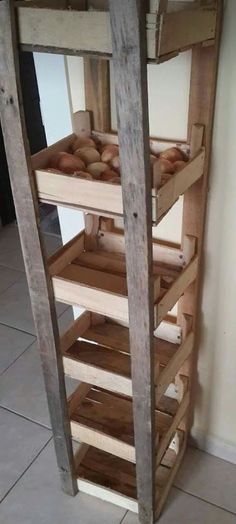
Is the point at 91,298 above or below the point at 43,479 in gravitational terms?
above

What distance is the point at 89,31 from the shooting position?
0.73 metres

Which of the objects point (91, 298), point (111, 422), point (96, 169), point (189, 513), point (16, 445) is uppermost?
point (96, 169)

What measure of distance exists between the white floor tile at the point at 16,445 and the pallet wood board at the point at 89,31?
123cm

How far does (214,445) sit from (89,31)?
124 cm

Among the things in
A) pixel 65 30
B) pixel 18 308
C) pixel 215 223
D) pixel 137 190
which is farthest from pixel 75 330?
pixel 18 308

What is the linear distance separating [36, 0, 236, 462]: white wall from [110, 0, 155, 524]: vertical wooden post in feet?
0.96

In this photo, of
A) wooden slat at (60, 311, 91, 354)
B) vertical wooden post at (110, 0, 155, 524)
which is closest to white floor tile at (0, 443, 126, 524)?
vertical wooden post at (110, 0, 155, 524)

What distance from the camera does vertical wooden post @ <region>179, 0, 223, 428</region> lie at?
36.5 inches

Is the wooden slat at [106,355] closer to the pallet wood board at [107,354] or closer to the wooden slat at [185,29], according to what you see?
the pallet wood board at [107,354]

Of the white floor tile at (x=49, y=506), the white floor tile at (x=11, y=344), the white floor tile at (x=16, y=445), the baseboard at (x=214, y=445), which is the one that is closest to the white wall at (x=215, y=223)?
the baseboard at (x=214, y=445)

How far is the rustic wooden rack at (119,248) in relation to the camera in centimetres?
74

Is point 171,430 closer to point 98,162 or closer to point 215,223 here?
point 215,223

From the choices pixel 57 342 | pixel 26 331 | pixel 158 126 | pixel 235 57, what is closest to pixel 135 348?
pixel 57 342

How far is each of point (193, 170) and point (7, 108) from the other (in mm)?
365
